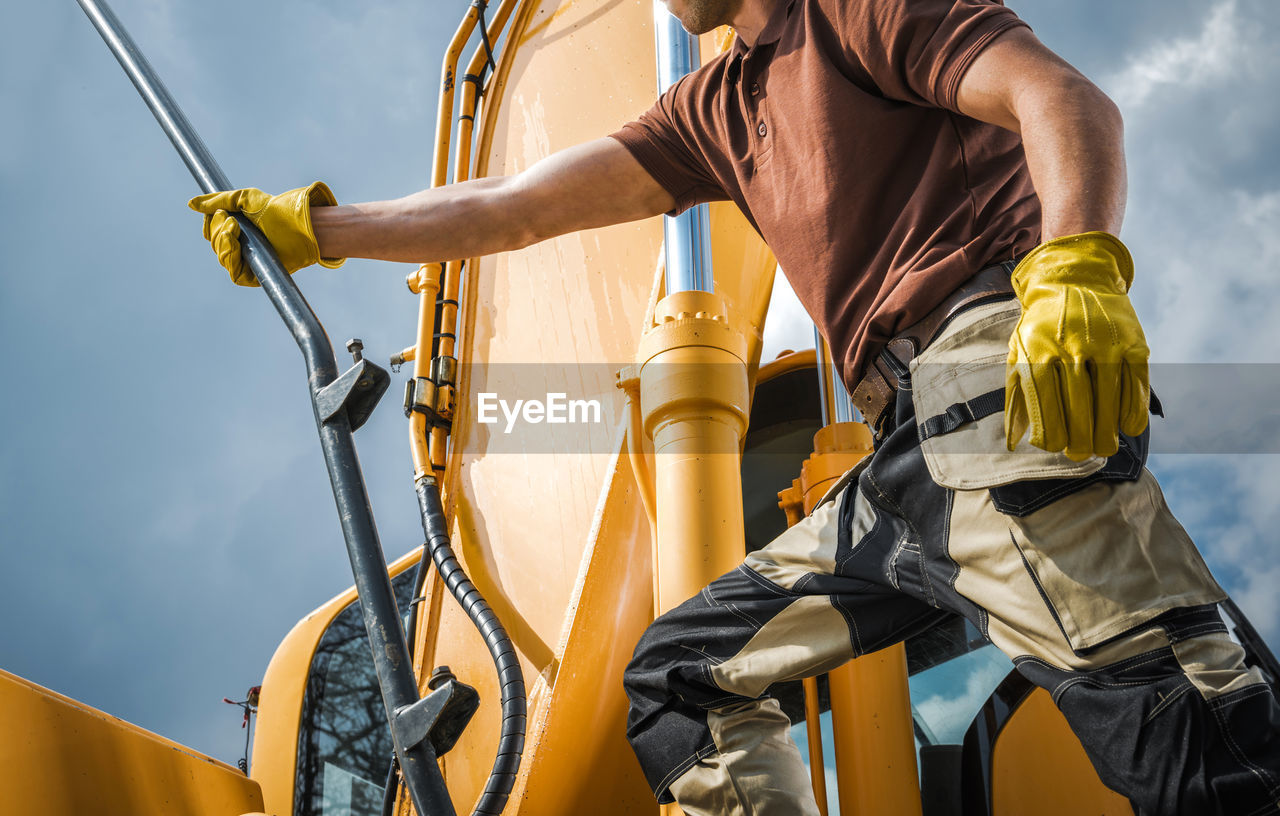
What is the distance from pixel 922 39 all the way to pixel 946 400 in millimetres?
501

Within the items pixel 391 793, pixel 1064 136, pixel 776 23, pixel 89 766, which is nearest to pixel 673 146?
pixel 776 23

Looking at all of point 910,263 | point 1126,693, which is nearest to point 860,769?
point 1126,693

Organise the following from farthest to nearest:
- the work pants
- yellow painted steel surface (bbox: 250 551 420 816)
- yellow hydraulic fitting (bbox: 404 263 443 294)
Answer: yellow painted steel surface (bbox: 250 551 420 816)
yellow hydraulic fitting (bbox: 404 263 443 294)
the work pants

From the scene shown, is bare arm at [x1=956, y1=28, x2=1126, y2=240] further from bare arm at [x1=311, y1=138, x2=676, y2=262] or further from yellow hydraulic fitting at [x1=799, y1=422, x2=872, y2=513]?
yellow hydraulic fitting at [x1=799, y1=422, x2=872, y2=513]

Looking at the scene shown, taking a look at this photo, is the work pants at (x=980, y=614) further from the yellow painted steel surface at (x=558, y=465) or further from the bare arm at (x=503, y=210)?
the bare arm at (x=503, y=210)

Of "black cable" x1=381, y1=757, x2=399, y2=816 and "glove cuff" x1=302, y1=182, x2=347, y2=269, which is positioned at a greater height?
"glove cuff" x1=302, y1=182, x2=347, y2=269

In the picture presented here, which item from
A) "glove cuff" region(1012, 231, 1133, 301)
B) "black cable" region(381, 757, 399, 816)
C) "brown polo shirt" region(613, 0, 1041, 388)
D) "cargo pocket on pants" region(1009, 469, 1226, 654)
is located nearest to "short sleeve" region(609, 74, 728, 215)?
"brown polo shirt" region(613, 0, 1041, 388)

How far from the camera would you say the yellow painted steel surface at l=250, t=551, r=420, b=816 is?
3.03m

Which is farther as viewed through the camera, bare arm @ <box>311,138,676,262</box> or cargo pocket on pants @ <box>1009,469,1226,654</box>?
bare arm @ <box>311,138,676,262</box>

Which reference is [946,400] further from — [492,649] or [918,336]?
[492,649]

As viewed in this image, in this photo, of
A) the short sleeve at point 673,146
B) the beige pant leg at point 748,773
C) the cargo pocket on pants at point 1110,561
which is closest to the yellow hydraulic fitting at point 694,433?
the short sleeve at point 673,146

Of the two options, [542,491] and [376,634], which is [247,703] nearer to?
[542,491]

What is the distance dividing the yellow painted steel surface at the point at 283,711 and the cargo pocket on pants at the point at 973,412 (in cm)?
256

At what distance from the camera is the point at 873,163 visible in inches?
54.8
